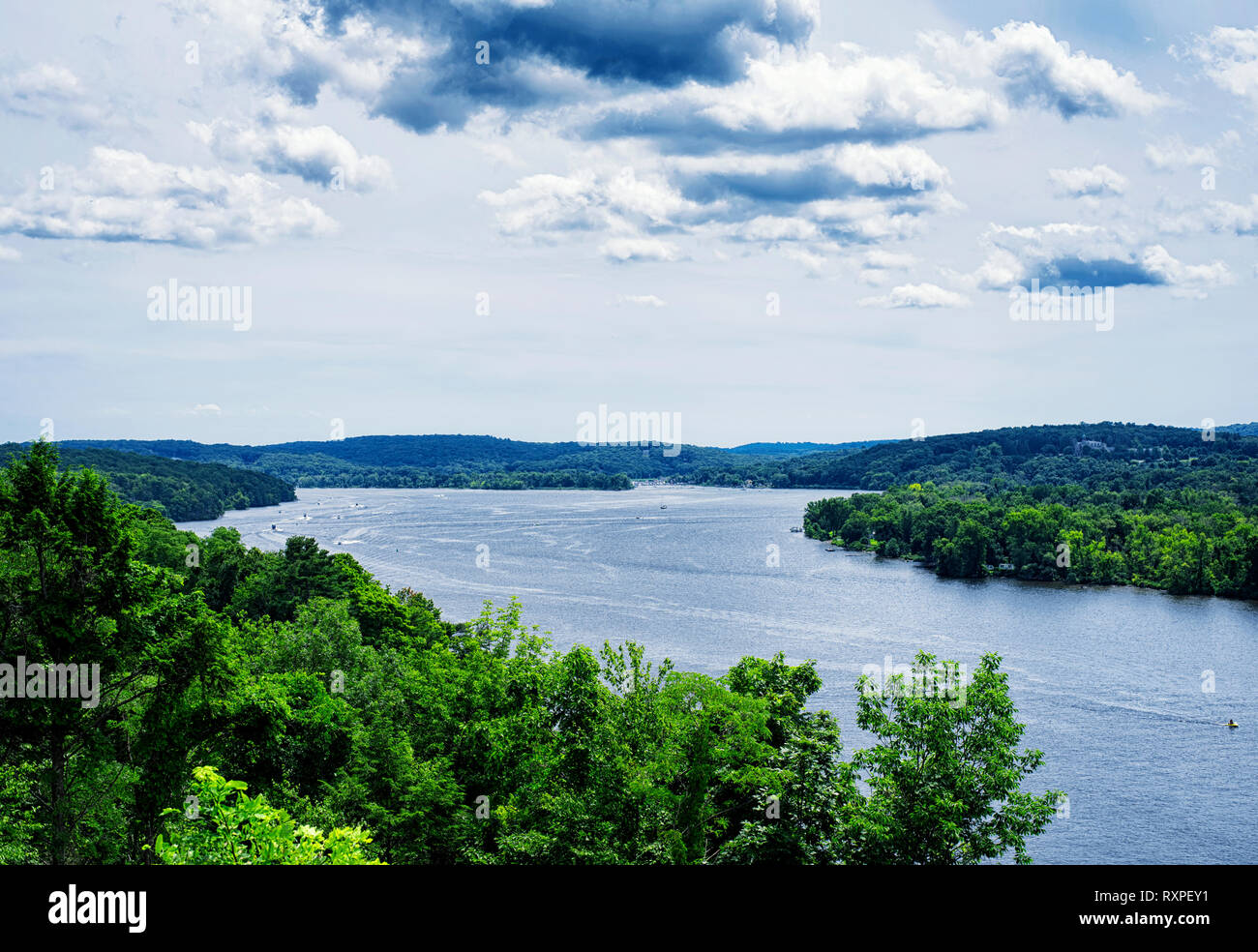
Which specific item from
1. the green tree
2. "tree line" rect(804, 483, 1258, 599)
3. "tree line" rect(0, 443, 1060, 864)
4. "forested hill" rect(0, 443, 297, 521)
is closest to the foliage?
"tree line" rect(0, 443, 1060, 864)

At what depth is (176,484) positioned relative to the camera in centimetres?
16175

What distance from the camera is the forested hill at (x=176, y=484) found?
5925 inches

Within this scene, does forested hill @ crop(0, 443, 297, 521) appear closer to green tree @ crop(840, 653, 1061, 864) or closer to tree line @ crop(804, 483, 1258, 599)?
tree line @ crop(804, 483, 1258, 599)

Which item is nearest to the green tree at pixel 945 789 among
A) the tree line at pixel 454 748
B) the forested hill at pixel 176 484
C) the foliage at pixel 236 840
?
the tree line at pixel 454 748

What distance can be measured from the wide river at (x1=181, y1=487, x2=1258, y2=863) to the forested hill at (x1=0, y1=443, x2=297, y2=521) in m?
23.5

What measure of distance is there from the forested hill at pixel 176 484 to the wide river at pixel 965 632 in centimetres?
2355

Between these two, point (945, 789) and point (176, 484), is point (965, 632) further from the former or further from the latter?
point (176, 484)

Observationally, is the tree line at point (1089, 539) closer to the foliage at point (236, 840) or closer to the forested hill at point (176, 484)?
the foliage at point (236, 840)

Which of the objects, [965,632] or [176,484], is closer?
[965,632]

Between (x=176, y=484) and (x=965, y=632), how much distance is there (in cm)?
13178

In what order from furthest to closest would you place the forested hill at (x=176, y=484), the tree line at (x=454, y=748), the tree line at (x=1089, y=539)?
the forested hill at (x=176, y=484) → the tree line at (x=1089, y=539) → the tree line at (x=454, y=748)

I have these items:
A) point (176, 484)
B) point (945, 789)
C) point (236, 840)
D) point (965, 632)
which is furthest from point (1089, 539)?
point (176, 484)
